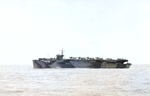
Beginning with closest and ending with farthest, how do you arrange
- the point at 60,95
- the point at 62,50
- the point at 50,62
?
the point at 60,95, the point at 50,62, the point at 62,50

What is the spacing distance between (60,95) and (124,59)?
330ft

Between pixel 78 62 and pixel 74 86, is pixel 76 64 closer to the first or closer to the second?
pixel 78 62

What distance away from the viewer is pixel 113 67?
136250 millimetres

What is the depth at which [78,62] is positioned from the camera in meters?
130

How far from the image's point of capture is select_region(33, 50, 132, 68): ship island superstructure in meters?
125

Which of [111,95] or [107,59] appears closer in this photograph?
[111,95]

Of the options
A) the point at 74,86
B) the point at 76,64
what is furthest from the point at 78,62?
the point at 74,86

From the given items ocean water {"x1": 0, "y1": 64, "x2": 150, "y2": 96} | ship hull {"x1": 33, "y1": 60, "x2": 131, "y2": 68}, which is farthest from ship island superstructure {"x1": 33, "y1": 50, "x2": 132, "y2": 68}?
ocean water {"x1": 0, "y1": 64, "x2": 150, "y2": 96}

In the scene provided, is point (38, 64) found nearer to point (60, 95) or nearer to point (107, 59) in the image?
point (107, 59)

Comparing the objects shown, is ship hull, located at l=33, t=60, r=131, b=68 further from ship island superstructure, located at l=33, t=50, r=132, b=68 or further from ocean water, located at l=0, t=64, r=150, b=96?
ocean water, located at l=0, t=64, r=150, b=96

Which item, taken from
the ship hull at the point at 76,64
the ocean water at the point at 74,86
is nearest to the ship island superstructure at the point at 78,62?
the ship hull at the point at 76,64

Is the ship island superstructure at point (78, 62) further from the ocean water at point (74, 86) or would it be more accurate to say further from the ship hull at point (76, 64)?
the ocean water at point (74, 86)

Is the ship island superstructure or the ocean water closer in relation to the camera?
the ocean water

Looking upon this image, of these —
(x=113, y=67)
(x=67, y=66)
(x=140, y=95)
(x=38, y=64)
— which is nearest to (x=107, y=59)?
(x=113, y=67)
